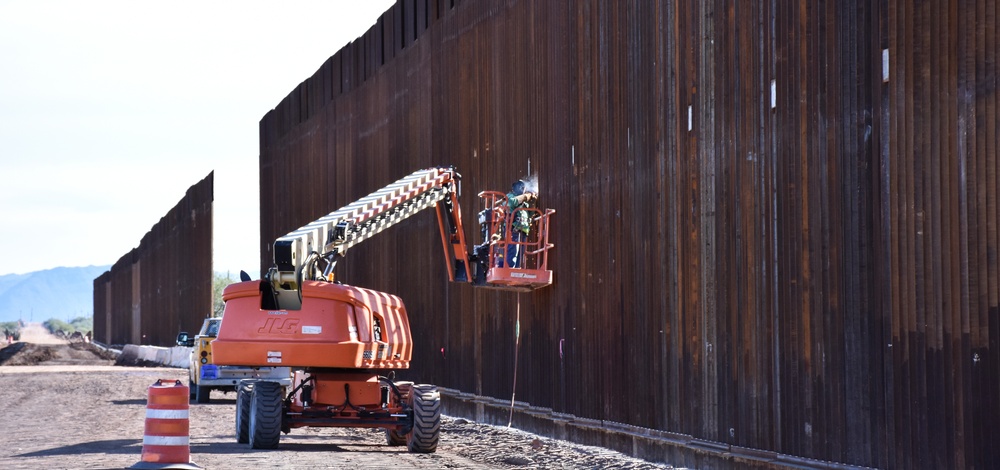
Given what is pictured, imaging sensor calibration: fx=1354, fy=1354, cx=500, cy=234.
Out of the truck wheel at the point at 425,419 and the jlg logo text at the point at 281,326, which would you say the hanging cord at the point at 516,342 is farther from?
the jlg logo text at the point at 281,326

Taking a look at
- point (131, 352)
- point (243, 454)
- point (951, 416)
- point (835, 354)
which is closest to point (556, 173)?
point (243, 454)

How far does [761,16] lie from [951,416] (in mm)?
5127

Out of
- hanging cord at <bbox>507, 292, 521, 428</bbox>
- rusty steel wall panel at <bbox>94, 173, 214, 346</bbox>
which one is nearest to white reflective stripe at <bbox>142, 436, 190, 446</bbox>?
hanging cord at <bbox>507, 292, 521, 428</bbox>

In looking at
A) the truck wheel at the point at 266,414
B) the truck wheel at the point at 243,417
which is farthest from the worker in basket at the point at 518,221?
the truck wheel at the point at 266,414

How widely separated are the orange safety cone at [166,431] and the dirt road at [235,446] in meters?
2.31

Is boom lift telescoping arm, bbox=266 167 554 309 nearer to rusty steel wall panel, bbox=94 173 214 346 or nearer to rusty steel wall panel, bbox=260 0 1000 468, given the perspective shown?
rusty steel wall panel, bbox=260 0 1000 468

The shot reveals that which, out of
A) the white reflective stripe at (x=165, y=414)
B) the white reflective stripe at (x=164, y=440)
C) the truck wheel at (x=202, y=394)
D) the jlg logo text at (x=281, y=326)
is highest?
the jlg logo text at (x=281, y=326)

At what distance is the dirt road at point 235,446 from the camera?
15.8 meters

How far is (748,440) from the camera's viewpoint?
550 inches

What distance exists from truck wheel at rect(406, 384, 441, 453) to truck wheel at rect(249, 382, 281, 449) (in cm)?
175

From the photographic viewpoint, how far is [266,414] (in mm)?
17203

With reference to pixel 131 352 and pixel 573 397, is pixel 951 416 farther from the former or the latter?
pixel 131 352

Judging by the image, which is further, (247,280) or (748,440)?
(247,280)

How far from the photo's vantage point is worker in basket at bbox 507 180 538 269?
2075 cm
